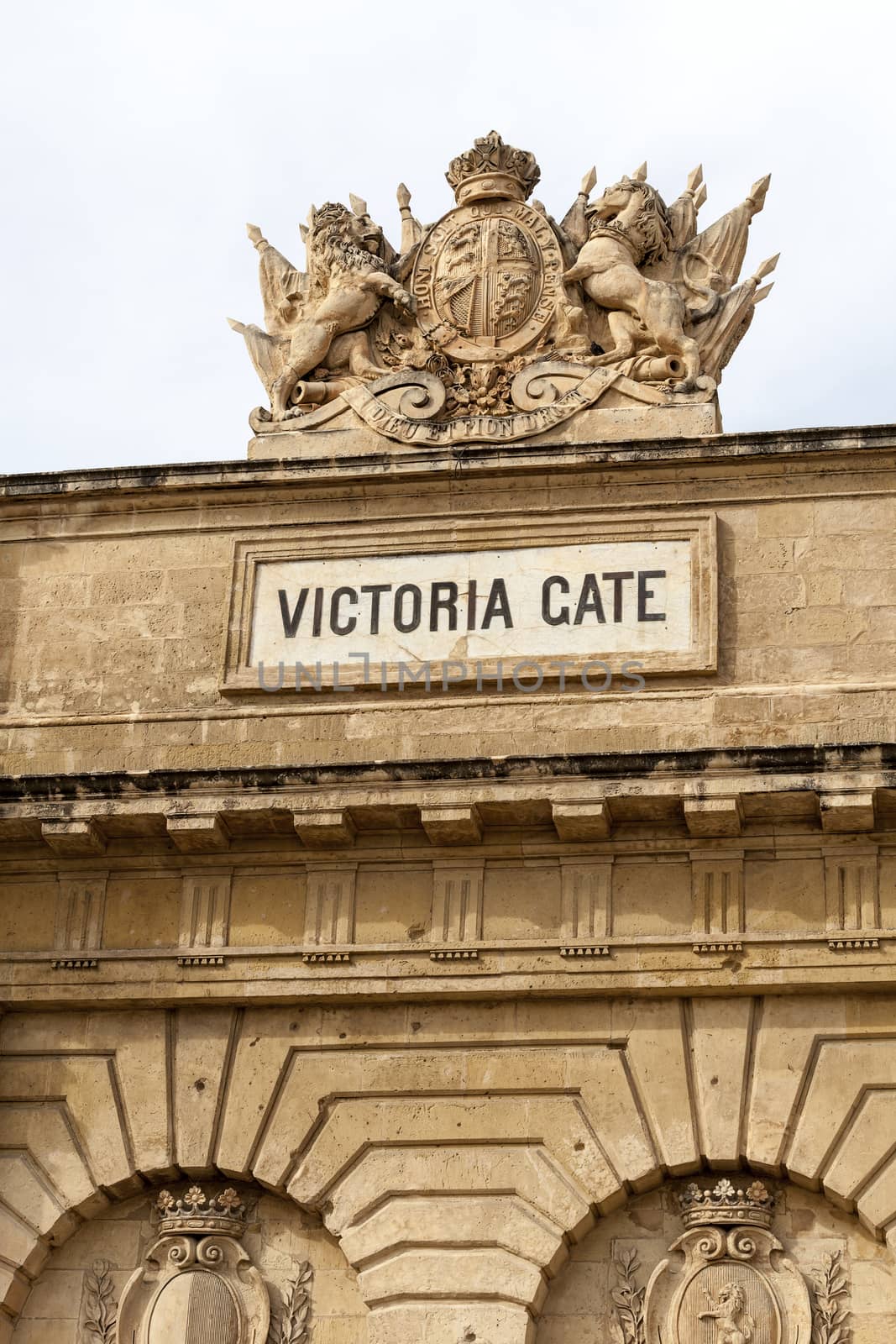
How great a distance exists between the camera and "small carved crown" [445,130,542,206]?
16953 millimetres

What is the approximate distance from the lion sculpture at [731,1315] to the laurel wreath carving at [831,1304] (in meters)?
0.34

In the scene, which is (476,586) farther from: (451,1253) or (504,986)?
(451,1253)

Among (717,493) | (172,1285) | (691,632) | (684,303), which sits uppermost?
(684,303)

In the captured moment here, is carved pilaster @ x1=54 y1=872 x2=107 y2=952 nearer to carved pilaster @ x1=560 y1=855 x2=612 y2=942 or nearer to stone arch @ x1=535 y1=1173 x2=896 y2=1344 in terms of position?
carved pilaster @ x1=560 y1=855 x2=612 y2=942

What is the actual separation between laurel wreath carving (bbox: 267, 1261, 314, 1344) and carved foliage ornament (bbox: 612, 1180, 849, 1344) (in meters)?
1.69

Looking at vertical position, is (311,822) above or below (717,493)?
below

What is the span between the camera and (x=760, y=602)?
50.1 feet

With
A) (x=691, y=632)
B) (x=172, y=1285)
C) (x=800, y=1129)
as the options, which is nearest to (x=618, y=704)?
(x=691, y=632)

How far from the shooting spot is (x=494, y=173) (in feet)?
55.7

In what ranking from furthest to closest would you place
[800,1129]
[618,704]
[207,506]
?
1. [207,506]
2. [618,704]
3. [800,1129]

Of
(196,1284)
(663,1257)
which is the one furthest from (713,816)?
(196,1284)

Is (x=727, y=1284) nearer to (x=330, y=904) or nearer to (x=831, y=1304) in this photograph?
(x=831, y=1304)

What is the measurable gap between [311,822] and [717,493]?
319 centimetres

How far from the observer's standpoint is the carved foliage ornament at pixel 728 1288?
44.9 ft
